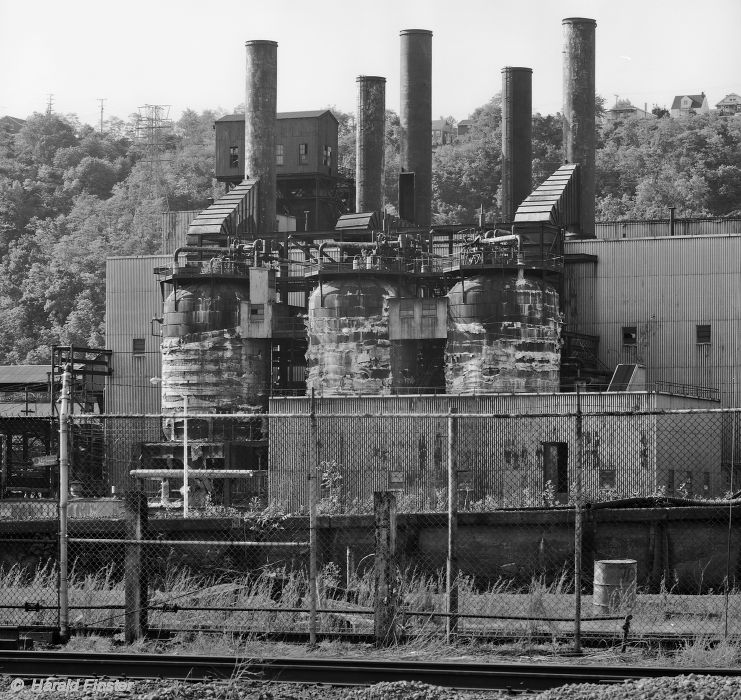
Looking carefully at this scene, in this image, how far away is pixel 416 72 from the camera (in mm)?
59156

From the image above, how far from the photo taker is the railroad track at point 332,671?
38.0 feet

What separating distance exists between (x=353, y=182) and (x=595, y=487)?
3630 cm

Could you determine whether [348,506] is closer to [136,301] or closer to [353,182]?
[136,301]

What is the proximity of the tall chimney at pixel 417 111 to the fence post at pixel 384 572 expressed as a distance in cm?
4621

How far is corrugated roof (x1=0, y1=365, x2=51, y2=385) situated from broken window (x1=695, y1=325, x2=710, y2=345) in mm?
31332

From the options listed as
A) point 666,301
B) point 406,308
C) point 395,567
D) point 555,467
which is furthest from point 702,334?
point 395,567

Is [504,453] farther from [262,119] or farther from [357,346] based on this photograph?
[262,119]

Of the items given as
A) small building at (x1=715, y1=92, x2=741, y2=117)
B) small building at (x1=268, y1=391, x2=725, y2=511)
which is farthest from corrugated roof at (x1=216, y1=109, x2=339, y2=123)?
small building at (x1=715, y1=92, x2=741, y2=117)

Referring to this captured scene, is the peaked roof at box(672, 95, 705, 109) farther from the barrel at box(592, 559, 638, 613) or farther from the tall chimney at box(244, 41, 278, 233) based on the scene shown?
the barrel at box(592, 559, 638, 613)

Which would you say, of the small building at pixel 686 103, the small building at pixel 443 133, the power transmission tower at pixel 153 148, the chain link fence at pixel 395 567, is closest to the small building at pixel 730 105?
the small building at pixel 686 103

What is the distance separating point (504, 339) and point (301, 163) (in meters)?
24.6

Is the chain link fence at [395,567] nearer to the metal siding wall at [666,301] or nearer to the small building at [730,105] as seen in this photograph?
the metal siding wall at [666,301]

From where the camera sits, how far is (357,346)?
47250mm

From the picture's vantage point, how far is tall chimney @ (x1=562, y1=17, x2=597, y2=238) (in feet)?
176
